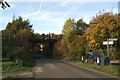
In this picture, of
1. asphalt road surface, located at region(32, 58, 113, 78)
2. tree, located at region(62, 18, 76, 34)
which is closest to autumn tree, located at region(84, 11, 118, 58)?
asphalt road surface, located at region(32, 58, 113, 78)

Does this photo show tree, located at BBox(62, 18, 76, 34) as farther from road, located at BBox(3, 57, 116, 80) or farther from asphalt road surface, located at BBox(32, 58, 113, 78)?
road, located at BBox(3, 57, 116, 80)

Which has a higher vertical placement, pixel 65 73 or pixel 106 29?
pixel 106 29

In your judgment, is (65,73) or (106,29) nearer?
(65,73)

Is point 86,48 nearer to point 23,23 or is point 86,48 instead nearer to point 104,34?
point 104,34

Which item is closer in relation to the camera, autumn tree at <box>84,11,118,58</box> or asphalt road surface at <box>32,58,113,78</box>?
asphalt road surface at <box>32,58,113,78</box>

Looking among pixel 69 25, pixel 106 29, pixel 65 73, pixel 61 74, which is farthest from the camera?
pixel 69 25

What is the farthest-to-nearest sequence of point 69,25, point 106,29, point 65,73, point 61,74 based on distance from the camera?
1. point 69,25
2. point 106,29
3. point 65,73
4. point 61,74

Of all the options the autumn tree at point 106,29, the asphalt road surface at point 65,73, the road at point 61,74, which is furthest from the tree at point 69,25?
the road at point 61,74

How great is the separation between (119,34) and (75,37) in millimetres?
14814

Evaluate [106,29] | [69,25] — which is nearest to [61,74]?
[106,29]

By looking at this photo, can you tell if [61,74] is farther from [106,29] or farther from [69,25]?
[69,25]

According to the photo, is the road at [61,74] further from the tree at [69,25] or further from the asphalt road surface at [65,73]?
the tree at [69,25]

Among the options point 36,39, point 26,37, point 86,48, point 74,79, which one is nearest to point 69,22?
point 36,39

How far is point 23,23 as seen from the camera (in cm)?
4597
